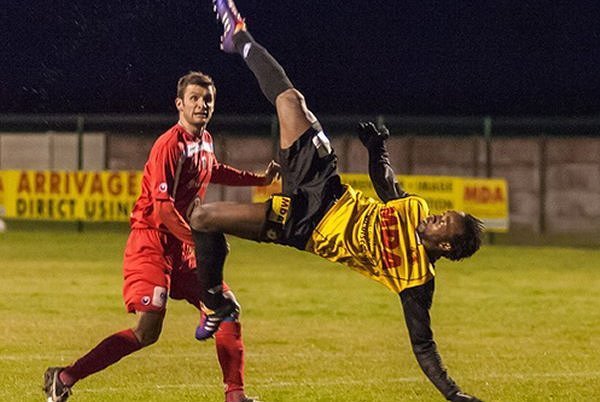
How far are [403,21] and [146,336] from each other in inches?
1475

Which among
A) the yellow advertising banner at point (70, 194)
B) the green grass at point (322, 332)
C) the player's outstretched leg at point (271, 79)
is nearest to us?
the player's outstretched leg at point (271, 79)

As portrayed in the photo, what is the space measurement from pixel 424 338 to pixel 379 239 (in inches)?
23.7

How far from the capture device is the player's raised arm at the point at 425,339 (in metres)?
7.65

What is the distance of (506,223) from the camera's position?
24859 millimetres

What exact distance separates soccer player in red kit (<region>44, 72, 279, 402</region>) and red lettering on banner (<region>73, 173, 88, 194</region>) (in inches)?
681

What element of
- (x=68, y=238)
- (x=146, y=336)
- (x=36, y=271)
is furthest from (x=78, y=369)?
(x=68, y=238)

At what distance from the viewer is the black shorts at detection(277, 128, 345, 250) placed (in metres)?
8.03

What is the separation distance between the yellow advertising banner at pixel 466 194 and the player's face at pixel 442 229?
16856 millimetres

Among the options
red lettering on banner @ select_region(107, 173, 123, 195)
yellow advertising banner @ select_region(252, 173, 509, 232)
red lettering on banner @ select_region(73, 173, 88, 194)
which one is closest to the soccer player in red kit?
yellow advertising banner @ select_region(252, 173, 509, 232)

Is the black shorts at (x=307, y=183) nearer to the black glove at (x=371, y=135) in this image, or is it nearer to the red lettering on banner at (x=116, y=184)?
the black glove at (x=371, y=135)

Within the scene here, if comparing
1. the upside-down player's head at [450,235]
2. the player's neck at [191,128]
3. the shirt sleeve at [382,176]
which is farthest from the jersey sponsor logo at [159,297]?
the upside-down player's head at [450,235]

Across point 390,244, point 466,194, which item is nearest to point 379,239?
point 390,244

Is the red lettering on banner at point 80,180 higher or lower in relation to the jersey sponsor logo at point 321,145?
lower

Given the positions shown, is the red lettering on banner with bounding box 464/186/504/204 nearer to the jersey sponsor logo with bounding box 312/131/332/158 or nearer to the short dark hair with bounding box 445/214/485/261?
the jersey sponsor logo with bounding box 312/131/332/158
